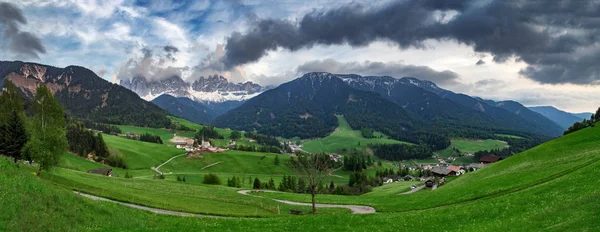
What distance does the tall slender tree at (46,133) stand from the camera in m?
66.4

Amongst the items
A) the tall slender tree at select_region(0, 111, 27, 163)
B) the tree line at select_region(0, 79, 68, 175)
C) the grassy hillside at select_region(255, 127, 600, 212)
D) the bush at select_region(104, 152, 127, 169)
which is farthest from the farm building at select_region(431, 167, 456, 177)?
the bush at select_region(104, 152, 127, 169)

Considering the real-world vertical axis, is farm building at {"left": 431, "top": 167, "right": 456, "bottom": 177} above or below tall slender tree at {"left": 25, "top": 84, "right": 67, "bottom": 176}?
below

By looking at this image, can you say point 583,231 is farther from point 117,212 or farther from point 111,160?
point 111,160

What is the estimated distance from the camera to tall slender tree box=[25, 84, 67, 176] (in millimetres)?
66381

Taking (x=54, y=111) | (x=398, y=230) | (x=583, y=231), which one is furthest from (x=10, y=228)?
(x=54, y=111)

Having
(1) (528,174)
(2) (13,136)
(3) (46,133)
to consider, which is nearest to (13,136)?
(2) (13,136)

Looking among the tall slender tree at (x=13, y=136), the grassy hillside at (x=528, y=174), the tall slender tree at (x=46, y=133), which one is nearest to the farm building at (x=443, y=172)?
the grassy hillside at (x=528, y=174)

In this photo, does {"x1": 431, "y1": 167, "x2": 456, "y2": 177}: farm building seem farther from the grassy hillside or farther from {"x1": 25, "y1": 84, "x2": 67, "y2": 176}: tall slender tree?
{"x1": 25, "y1": 84, "x2": 67, "y2": 176}: tall slender tree

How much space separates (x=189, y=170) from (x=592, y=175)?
189646mm

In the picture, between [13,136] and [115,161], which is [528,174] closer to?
[13,136]

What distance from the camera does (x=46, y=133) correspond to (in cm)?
6894

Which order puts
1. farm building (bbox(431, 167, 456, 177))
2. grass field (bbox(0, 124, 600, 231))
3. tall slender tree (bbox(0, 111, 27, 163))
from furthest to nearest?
farm building (bbox(431, 167, 456, 177)) → tall slender tree (bbox(0, 111, 27, 163)) → grass field (bbox(0, 124, 600, 231))

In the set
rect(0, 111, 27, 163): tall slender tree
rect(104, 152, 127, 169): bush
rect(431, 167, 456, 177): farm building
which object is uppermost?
rect(0, 111, 27, 163): tall slender tree

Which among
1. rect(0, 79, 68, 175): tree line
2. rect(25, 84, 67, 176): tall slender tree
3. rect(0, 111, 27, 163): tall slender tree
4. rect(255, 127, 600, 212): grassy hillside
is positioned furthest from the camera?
rect(0, 111, 27, 163): tall slender tree
